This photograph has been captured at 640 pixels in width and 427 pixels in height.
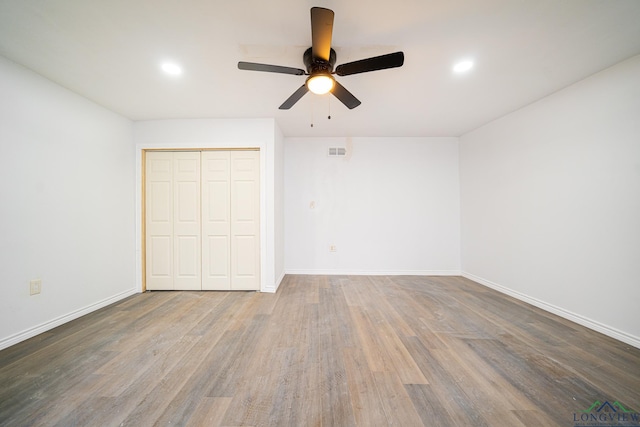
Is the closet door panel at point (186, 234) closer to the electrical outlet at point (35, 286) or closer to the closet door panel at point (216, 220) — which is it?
the closet door panel at point (216, 220)

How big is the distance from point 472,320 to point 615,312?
1168mm

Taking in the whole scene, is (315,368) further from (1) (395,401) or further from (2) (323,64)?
(2) (323,64)

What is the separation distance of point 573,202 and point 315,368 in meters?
3.16

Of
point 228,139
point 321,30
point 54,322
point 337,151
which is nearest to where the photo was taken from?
→ point 321,30

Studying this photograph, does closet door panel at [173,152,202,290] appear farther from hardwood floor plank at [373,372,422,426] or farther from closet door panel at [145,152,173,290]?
hardwood floor plank at [373,372,422,426]

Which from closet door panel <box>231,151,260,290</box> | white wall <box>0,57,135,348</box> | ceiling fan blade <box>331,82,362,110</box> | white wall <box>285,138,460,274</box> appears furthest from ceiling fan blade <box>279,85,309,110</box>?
white wall <box>0,57,135,348</box>

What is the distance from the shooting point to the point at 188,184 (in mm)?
3293

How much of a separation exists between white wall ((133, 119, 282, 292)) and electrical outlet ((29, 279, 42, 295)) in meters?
1.12

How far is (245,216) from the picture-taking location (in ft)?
10.8

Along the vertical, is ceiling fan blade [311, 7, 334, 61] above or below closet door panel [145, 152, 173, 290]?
above

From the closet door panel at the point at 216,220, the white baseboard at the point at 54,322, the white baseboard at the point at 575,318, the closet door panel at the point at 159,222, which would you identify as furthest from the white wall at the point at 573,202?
the white baseboard at the point at 54,322

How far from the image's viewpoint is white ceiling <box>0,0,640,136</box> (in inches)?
58.1

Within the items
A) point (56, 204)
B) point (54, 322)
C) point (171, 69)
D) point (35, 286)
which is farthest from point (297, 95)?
point (54, 322)

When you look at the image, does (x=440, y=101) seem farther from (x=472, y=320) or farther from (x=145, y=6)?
(x=145, y=6)
